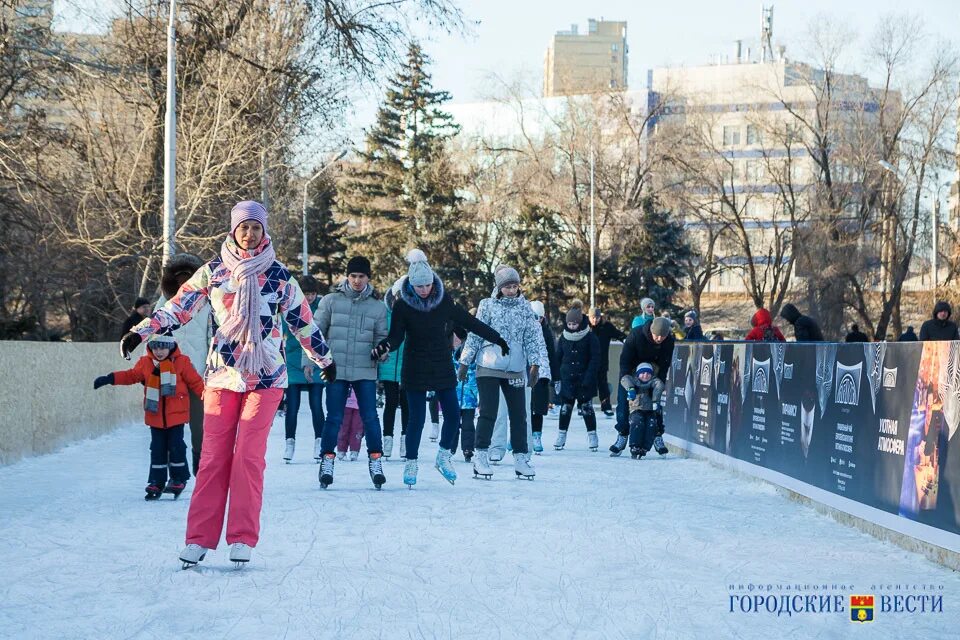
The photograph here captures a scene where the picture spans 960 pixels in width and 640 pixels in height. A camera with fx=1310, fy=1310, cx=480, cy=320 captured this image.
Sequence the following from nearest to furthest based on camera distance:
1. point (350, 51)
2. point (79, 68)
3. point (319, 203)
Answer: point (350, 51), point (79, 68), point (319, 203)

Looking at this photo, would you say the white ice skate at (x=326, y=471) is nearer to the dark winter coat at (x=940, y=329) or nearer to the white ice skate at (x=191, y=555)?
the white ice skate at (x=191, y=555)

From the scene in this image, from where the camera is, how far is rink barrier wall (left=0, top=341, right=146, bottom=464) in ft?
39.4

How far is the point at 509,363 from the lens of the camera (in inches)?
432

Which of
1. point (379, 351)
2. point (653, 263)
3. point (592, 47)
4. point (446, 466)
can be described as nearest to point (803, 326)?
point (446, 466)

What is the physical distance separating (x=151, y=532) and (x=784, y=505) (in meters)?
4.64

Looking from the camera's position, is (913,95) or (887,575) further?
(913,95)

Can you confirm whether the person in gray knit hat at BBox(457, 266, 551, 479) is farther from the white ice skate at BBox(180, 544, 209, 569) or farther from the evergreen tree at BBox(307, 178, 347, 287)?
the evergreen tree at BBox(307, 178, 347, 287)

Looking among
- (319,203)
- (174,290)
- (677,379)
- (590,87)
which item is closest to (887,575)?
(174,290)

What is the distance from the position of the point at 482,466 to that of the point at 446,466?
75 centimetres

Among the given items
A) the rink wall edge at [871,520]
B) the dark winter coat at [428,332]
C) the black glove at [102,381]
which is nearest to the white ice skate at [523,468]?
the dark winter coat at [428,332]

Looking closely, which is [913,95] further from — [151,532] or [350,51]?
[151,532]

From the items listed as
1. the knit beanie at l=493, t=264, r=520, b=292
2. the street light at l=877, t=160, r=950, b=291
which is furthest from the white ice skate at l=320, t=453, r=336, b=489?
the street light at l=877, t=160, r=950, b=291

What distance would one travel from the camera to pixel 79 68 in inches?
711

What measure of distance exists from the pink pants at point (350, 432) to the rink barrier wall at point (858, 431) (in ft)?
11.4
